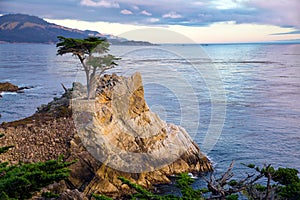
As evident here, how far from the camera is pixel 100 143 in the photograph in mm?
15664

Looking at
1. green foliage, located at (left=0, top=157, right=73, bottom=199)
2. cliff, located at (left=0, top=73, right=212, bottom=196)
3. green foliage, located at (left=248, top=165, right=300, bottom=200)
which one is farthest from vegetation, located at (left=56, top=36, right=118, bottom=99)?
green foliage, located at (left=248, top=165, right=300, bottom=200)

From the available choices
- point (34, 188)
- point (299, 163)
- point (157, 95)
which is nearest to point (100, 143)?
point (34, 188)

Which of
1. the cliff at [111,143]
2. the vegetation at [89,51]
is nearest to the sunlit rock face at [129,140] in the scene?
the cliff at [111,143]

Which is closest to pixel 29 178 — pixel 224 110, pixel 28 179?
pixel 28 179

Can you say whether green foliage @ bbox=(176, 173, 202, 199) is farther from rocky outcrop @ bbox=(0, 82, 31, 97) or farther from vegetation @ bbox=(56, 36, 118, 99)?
rocky outcrop @ bbox=(0, 82, 31, 97)

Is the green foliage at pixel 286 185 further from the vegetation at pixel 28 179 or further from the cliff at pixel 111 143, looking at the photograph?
the cliff at pixel 111 143

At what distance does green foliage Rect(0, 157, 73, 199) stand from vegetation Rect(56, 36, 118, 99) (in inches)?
539

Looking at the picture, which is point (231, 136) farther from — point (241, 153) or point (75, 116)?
point (75, 116)

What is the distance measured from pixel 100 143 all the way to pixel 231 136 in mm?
10841

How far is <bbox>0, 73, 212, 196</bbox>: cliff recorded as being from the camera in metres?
15.3

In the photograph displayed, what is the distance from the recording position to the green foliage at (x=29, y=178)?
6859 millimetres

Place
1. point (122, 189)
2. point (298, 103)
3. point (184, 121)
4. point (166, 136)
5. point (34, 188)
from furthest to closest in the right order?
1. point (298, 103)
2. point (184, 121)
3. point (166, 136)
4. point (122, 189)
5. point (34, 188)

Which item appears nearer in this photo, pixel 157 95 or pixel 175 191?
pixel 175 191

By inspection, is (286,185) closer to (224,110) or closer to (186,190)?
(186,190)
